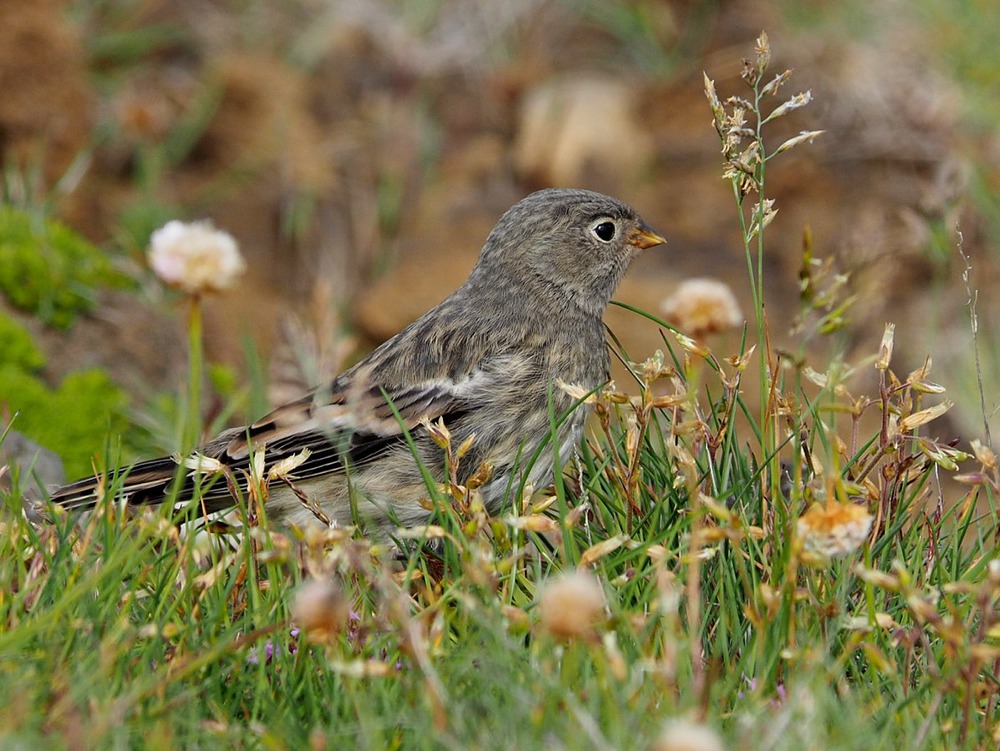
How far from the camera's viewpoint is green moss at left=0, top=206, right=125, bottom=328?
622 cm

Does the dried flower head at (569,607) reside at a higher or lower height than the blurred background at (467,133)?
lower

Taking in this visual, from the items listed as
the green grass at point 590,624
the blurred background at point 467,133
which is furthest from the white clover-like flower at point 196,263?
the blurred background at point 467,133

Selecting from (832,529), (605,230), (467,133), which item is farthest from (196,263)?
(467,133)

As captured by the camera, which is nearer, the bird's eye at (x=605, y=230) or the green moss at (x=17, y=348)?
the bird's eye at (x=605, y=230)

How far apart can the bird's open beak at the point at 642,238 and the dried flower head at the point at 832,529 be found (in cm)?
250

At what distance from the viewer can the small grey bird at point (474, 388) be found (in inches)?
175

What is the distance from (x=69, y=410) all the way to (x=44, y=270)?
0.90 metres

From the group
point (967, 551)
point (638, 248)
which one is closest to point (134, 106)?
point (638, 248)

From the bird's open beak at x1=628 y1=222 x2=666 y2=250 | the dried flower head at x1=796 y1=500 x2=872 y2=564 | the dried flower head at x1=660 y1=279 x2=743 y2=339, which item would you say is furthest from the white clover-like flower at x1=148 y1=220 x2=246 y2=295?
the dried flower head at x1=796 y1=500 x2=872 y2=564

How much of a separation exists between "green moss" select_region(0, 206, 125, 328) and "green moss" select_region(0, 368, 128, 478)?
0.49m

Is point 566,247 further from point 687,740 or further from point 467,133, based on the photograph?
point 467,133

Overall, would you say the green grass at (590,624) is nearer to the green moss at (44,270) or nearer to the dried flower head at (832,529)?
the dried flower head at (832,529)

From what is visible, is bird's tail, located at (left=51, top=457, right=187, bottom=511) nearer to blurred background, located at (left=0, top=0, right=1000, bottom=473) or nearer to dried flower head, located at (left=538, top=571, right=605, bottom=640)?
dried flower head, located at (left=538, top=571, right=605, bottom=640)

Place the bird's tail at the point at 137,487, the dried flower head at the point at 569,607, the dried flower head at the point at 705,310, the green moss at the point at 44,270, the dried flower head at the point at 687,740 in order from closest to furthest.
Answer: the dried flower head at the point at 687,740 → the dried flower head at the point at 569,607 → the dried flower head at the point at 705,310 → the bird's tail at the point at 137,487 → the green moss at the point at 44,270
